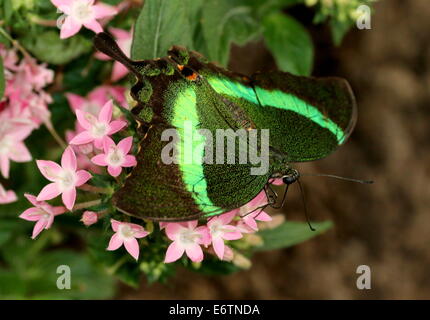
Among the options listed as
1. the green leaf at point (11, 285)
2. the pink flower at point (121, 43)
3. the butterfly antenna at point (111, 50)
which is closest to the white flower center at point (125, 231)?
the butterfly antenna at point (111, 50)

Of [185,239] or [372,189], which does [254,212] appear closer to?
[185,239]

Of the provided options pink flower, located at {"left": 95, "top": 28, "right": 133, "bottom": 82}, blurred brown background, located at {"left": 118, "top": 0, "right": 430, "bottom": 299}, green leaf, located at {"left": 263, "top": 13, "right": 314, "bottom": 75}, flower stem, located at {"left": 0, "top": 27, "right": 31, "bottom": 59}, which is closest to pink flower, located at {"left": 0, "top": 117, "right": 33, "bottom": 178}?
flower stem, located at {"left": 0, "top": 27, "right": 31, "bottom": 59}

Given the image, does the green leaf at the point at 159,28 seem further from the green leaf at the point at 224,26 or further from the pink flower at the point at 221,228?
the pink flower at the point at 221,228

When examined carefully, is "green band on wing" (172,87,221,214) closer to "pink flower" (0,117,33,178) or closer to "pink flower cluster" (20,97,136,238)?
"pink flower cluster" (20,97,136,238)

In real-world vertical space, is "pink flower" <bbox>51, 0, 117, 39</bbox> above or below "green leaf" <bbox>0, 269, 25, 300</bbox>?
above

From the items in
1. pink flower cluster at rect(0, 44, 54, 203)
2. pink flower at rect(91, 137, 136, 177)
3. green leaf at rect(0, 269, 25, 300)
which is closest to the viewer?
pink flower at rect(91, 137, 136, 177)

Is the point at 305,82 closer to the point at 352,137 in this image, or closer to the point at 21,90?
the point at 21,90

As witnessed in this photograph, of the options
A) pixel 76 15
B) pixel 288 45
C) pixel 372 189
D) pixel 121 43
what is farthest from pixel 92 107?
pixel 372 189
